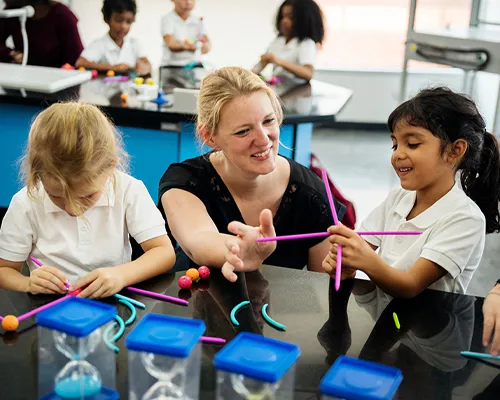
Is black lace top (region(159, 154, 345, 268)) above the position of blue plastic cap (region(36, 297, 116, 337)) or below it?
below

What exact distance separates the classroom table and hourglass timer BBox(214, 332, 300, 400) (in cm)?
196

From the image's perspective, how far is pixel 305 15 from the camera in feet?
12.7

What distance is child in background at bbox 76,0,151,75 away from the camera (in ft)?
12.5

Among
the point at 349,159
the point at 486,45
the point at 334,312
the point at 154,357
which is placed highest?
the point at 486,45

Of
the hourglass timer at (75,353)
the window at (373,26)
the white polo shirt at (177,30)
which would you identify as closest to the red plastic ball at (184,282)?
the hourglass timer at (75,353)

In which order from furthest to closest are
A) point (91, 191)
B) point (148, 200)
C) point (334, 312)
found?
point (148, 200) → point (91, 191) → point (334, 312)

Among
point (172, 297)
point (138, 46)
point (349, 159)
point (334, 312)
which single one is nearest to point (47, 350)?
point (172, 297)

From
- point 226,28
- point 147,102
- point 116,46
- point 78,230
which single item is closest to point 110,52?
point 116,46

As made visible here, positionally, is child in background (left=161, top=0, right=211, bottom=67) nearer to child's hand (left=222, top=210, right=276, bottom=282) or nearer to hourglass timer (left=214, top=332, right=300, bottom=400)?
child's hand (left=222, top=210, right=276, bottom=282)

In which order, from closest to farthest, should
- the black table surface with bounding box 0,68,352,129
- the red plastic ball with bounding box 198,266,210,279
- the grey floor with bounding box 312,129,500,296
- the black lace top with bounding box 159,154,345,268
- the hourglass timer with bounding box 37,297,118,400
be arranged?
the hourglass timer with bounding box 37,297,118,400 → the red plastic ball with bounding box 198,266,210,279 → the black lace top with bounding box 159,154,345,268 → the black table surface with bounding box 0,68,352,129 → the grey floor with bounding box 312,129,500,296

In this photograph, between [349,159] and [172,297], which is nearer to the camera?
[172,297]

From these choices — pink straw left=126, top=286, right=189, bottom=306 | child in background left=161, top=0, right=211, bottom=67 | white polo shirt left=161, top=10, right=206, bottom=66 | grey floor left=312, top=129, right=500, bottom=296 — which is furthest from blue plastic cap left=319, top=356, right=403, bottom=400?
white polo shirt left=161, top=10, right=206, bottom=66

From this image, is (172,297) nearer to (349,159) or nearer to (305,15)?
(305,15)

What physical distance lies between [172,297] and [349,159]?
13.2 feet
